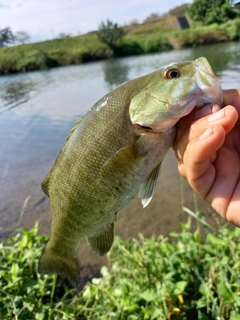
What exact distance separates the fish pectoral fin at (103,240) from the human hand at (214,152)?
24.9 inches

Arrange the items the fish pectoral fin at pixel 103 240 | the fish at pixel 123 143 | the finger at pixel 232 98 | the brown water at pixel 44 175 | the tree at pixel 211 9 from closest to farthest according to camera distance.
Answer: the fish at pixel 123 143 → the finger at pixel 232 98 → the fish pectoral fin at pixel 103 240 → the brown water at pixel 44 175 → the tree at pixel 211 9

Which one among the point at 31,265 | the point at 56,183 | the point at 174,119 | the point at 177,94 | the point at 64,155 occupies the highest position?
the point at 177,94

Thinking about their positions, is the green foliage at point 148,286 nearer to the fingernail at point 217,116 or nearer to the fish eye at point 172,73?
the fingernail at point 217,116

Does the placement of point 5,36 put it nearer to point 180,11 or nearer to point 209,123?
point 209,123

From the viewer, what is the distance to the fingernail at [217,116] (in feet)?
5.05

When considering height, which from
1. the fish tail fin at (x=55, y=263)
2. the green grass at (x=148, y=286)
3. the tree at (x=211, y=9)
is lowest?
the green grass at (x=148, y=286)

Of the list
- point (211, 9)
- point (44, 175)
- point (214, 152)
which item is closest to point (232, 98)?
point (214, 152)

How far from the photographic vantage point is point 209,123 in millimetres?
1575

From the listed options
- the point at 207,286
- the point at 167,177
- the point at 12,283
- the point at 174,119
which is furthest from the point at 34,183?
the point at 174,119

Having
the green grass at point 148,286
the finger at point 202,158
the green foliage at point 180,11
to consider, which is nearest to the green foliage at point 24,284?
the green grass at point 148,286

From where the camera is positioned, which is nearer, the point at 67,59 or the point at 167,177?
the point at 167,177

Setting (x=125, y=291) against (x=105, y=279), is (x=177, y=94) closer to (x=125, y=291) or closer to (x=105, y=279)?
(x=125, y=291)

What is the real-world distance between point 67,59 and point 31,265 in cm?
4469

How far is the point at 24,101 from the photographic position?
59.6ft
